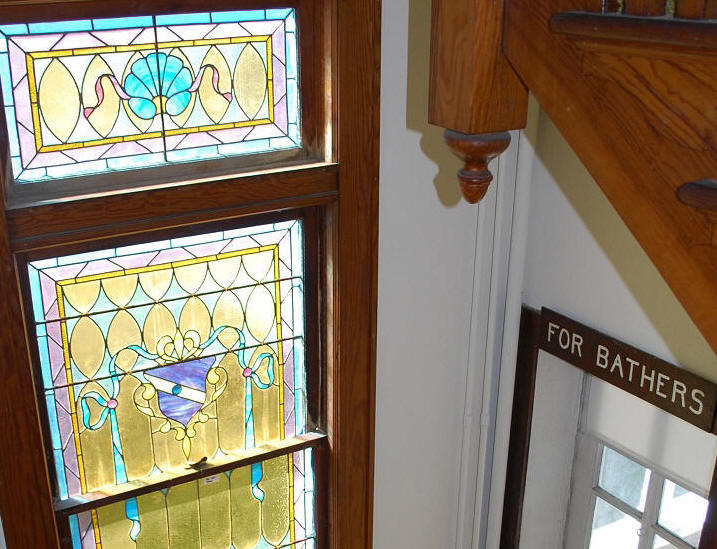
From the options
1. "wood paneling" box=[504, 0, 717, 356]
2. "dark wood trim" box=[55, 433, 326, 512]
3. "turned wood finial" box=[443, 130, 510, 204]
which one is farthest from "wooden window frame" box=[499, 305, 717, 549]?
"wood paneling" box=[504, 0, 717, 356]

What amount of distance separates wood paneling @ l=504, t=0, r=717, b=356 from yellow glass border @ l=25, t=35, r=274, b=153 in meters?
1.53

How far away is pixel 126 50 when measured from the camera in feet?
8.26

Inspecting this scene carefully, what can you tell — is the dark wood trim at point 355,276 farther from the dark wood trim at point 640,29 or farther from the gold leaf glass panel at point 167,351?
the dark wood trim at point 640,29

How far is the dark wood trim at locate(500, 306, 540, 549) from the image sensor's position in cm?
339

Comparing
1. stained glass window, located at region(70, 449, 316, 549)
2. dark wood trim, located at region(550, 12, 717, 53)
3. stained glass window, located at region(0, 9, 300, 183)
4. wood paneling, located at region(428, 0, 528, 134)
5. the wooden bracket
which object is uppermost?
dark wood trim, located at region(550, 12, 717, 53)

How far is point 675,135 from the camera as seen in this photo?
1.10 metres

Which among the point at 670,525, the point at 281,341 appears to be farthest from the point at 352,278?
the point at 670,525

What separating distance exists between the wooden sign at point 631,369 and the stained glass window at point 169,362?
0.99 meters

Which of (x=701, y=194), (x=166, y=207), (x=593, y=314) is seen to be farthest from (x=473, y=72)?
(x=593, y=314)

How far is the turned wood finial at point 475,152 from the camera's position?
1.49 m

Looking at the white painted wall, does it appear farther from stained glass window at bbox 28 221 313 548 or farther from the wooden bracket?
the wooden bracket

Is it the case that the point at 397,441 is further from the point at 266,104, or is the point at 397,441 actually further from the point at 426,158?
the point at 266,104

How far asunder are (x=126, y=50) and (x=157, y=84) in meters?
0.14

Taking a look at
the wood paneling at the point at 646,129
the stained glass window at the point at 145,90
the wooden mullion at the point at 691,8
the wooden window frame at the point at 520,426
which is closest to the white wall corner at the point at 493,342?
the wooden window frame at the point at 520,426
